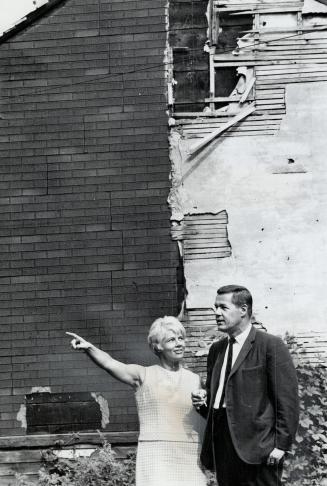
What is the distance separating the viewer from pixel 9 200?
9789 millimetres

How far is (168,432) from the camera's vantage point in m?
5.62

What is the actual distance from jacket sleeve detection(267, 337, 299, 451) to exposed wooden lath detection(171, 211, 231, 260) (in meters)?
4.06

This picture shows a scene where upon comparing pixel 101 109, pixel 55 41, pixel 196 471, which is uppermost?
pixel 55 41

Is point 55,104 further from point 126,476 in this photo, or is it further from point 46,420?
point 126,476

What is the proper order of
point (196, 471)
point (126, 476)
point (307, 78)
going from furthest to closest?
point (307, 78)
point (126, 476)
point (196, 471)

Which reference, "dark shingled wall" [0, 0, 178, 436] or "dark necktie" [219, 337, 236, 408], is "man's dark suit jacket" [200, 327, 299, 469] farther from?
"dark shingled wall" [0, 0, 178, 436]

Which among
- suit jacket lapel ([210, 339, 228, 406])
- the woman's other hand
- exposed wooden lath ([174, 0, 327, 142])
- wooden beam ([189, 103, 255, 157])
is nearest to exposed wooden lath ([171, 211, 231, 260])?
wooden beam ([189, 103, 255, 157])

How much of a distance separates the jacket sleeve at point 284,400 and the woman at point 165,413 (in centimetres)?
52

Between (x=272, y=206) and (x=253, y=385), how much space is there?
4.17 m

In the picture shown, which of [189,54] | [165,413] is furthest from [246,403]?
[189,54]

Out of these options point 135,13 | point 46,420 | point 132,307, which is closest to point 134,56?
point 135,13

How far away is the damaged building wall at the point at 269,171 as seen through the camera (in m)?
9.41

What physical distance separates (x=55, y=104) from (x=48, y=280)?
Result: 1871mm

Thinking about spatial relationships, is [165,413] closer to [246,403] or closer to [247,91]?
[246,403]
